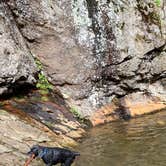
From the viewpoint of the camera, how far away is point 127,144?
11719 mm

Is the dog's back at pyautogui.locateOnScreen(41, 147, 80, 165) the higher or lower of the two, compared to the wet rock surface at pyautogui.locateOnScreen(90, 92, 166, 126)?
lower

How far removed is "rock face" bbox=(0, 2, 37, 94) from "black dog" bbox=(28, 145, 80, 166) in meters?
4.57

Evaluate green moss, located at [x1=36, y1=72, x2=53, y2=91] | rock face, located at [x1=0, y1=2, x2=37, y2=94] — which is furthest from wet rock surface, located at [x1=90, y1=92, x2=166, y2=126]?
rock face, located at [x1=0, y1=2, x2=37, y2=94]

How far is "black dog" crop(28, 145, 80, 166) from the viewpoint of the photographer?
813cm

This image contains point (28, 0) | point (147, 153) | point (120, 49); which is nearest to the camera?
point (147, 153)

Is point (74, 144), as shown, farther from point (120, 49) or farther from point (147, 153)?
point (120, 49)

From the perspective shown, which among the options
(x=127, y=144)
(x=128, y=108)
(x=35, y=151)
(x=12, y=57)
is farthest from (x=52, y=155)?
(x=128, y=108)

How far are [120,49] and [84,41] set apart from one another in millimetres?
1359

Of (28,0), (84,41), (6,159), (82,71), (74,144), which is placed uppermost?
(28,0)

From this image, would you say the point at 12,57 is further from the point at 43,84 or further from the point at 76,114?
the point at 76,114

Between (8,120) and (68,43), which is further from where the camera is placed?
(68,43)

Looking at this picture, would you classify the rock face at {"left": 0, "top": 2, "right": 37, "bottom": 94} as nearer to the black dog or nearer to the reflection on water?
the reflection on water

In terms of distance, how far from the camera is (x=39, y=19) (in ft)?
48.8

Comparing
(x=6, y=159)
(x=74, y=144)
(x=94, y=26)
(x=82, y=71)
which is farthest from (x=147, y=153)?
(x=94, y=26)
